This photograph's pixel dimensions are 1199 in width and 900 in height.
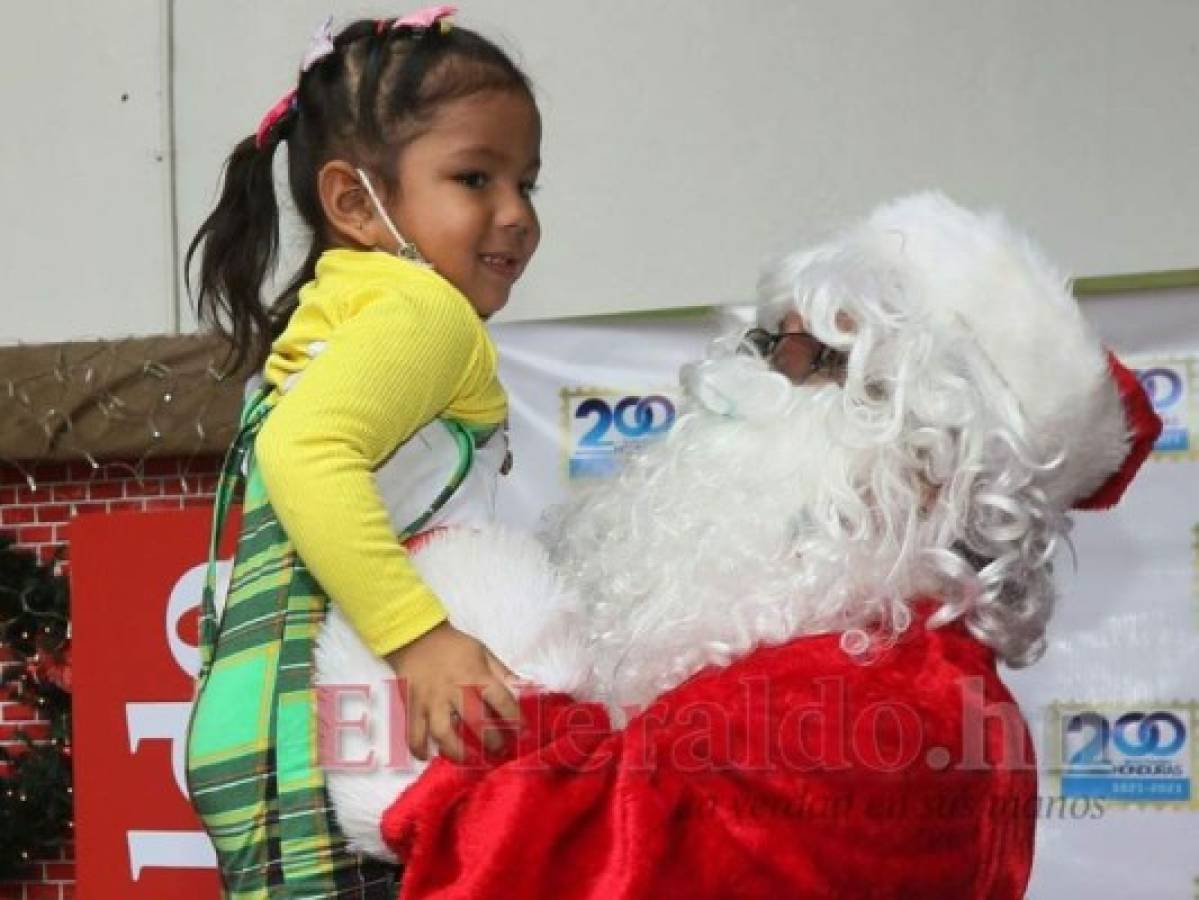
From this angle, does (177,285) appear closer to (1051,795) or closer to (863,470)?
(1051,795)

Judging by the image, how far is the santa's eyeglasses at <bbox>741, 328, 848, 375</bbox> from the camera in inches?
63.5

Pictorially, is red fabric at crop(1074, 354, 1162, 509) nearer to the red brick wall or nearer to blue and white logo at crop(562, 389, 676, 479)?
blue and white logo at crop(562, 389, 676, 479)

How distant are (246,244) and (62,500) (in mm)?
2945

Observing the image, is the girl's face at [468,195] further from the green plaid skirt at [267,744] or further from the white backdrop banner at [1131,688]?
the white backdrop banner at [1131,688]

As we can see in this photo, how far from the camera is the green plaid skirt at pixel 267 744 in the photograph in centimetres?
148

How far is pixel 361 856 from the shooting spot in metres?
1.49

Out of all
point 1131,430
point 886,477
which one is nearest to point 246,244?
point 886,477

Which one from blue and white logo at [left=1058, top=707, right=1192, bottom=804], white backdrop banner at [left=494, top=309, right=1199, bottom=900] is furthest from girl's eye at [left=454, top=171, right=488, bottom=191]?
blue and white logo at [left=1058, top=707, right=1192, bottom=804]

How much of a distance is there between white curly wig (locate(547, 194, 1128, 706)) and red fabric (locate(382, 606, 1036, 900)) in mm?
86

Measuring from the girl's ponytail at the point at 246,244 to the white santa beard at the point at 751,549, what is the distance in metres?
0.52

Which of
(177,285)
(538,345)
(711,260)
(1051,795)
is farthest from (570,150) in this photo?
(1051,795)

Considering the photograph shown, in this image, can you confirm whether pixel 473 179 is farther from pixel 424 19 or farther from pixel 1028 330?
pixel 1028 330

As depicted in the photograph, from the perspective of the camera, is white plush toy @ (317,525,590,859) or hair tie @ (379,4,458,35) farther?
hair tie @ (379,4,458,35)

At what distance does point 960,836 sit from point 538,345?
85.7 inches
